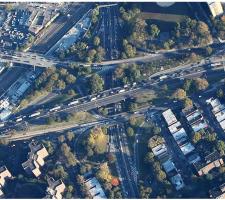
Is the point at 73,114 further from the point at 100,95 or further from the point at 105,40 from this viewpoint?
the point at 105,40

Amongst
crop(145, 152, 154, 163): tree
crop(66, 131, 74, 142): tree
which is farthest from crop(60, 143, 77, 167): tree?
crop(145, 152, 154, 163): tree

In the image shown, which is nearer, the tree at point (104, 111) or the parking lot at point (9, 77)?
the tree at point (104, 111)

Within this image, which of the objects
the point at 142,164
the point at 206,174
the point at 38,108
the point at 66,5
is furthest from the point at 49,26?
the point at 206,174

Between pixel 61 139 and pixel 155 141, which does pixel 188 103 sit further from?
pixel 61 139

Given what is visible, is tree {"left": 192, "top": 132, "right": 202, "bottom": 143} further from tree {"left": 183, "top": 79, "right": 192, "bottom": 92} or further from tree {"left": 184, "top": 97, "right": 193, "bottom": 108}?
tree {"left": 183, "top": 79, "right": 192, "bottom": 92}

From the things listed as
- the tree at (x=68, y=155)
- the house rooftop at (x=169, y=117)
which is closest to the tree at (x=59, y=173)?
the tree at (x=68, y=155)

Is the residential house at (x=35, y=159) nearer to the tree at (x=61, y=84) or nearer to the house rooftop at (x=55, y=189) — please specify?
the house rooftop at (x=55, y=189)

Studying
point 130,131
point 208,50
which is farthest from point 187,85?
point 130,131
